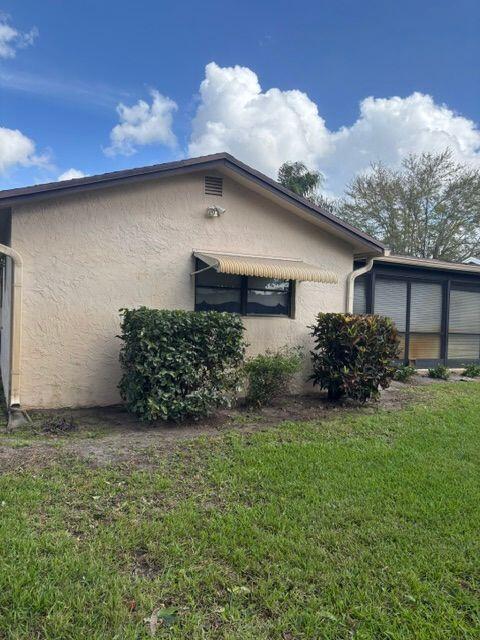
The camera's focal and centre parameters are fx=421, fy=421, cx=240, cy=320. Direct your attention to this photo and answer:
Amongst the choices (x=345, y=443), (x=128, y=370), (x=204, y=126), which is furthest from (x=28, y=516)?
(x=204, y=126)

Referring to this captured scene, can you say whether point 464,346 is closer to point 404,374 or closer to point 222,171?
point 404,374

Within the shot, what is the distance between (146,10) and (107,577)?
46.7 feet

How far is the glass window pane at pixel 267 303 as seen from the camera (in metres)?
9.48

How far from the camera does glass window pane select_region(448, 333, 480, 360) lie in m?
14.3

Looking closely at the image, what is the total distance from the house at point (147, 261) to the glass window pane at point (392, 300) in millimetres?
2676

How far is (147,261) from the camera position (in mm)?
8570

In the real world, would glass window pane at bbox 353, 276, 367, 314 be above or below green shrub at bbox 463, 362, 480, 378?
above

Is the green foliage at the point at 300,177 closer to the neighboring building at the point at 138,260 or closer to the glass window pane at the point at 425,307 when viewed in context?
the glass window pane at the point at 425,307

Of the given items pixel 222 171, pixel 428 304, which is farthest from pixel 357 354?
pixel 428 304

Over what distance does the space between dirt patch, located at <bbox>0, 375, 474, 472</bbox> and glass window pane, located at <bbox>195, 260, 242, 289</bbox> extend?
2727 millimetres

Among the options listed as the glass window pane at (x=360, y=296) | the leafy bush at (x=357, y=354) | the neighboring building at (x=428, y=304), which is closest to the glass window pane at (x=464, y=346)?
the neighboring building at (x=428, y=304)

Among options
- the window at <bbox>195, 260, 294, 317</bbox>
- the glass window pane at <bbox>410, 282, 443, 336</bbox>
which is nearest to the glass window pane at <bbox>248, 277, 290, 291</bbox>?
the window at <bbox>195, 260, 294, 317</bbox>

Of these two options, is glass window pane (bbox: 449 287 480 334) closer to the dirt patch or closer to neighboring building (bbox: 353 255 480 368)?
neighboring building (bbox: 353 255 480 368)

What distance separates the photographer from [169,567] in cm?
332
